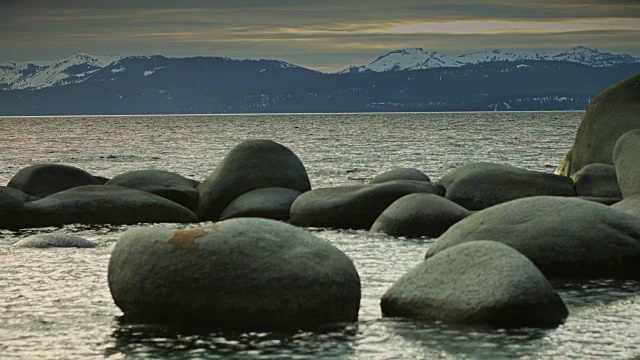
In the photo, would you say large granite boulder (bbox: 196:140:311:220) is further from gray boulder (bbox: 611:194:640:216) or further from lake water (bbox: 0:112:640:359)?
gray boulder (bbox: 611:194:640:216)

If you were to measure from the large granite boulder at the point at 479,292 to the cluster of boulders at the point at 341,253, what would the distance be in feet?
0.05

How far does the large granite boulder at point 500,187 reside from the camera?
26.5 m

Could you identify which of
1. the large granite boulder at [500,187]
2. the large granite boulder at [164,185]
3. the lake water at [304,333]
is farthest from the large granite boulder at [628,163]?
the large granite boulder at [164,185]

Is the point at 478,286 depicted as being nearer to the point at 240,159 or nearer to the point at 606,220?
the point at 606,220

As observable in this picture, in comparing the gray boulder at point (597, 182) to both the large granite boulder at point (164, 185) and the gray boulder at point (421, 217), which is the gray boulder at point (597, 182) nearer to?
Answer: the gray boulder at point (421, 217)

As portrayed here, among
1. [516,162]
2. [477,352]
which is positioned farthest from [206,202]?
[516,162]

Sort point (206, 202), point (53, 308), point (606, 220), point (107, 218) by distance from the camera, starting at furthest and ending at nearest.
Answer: point (206, 202), point (107, 218), point (606, 220), point (53, 308)

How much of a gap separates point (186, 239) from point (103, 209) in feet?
43.2

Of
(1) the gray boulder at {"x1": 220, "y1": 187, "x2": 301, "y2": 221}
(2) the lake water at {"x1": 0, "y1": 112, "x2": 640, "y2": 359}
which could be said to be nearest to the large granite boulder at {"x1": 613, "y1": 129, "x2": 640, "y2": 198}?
(2) the lake water at {"x1": 0, "y1": 112, "x2": 640, "y2": 359}

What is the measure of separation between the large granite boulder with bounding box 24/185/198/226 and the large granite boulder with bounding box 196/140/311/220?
50.9 inches

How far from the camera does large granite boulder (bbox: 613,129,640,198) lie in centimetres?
2302

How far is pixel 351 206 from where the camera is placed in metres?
25.4

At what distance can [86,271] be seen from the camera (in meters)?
18.1

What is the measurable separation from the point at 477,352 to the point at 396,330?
1.43 metres
